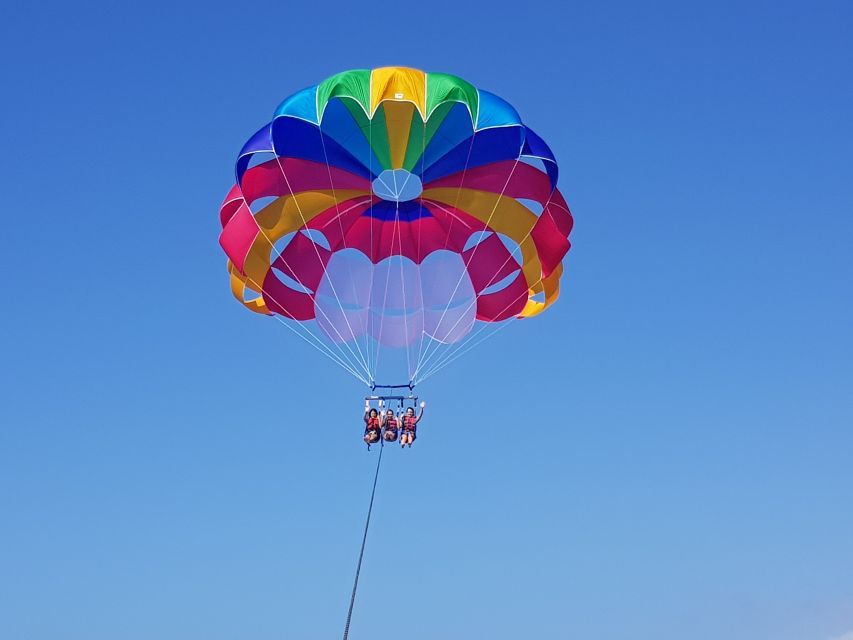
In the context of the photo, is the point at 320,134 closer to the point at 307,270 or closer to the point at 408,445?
the point at 307,270

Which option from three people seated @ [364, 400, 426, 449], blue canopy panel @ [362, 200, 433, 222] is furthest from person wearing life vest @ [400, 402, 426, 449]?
blue canopy panel @ [362, 200, 433, 222]

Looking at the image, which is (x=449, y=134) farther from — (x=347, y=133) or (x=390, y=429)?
(x=390, y=429)

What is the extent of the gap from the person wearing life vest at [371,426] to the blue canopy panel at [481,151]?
3.99 meters

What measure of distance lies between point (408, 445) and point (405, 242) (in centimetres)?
405

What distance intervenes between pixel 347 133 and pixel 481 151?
86.2 inches

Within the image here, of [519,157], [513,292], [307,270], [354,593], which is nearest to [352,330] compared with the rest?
[307,270]

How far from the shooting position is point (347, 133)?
2158 cm

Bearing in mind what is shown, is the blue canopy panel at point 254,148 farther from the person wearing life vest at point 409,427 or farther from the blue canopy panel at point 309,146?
the person wearing life vest at point 409,427

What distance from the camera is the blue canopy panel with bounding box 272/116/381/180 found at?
21203 millimetres

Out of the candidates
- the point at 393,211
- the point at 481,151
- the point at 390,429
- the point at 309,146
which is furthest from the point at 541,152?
the point at 390,429

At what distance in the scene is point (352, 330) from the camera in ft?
76.9

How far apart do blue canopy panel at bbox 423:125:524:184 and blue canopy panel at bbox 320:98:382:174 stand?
0.96m

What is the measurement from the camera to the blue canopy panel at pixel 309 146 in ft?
69.6

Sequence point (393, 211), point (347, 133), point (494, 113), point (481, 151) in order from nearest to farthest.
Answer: point (494, 113) < point (347, 133) < point (481, 151) < point (393, 211)
